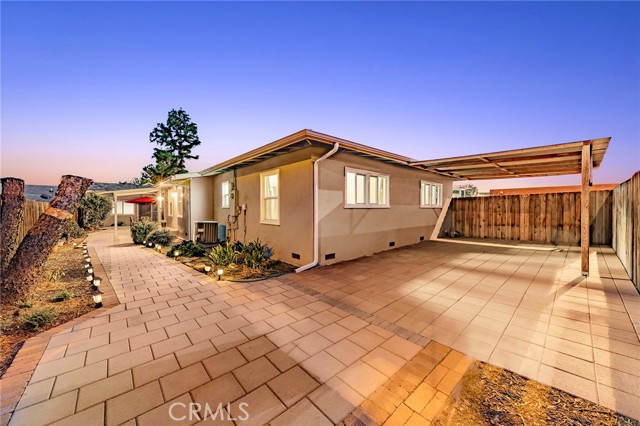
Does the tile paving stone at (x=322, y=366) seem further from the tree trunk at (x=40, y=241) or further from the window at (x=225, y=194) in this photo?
the window at (x=225, y=194)

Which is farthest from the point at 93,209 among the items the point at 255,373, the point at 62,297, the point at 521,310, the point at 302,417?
the point at 521,310

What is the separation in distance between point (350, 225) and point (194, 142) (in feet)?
75.7

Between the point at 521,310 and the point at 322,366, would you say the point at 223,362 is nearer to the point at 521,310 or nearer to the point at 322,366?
the point at 322,366

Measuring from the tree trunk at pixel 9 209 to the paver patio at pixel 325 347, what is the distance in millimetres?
1518

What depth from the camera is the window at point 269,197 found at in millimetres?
6766

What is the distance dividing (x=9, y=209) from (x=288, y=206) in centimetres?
481

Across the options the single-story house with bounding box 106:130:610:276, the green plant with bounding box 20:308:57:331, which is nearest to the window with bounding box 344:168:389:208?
the single-story house with bounding box 106:130:610:276

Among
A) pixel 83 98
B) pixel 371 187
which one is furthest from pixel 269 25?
pixel 83 98

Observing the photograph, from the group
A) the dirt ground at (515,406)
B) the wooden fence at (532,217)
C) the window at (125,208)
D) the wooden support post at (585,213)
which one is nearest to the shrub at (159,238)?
the dirt ground at (515,406)

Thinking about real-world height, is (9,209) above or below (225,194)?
below

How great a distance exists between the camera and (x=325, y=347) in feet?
7.75

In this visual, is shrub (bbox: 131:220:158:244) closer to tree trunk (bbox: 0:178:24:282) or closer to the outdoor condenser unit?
the outdoor condenser unit

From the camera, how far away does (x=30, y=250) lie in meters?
3.43

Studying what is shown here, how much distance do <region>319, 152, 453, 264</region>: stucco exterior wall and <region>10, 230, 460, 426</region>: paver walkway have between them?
99.5 inches
